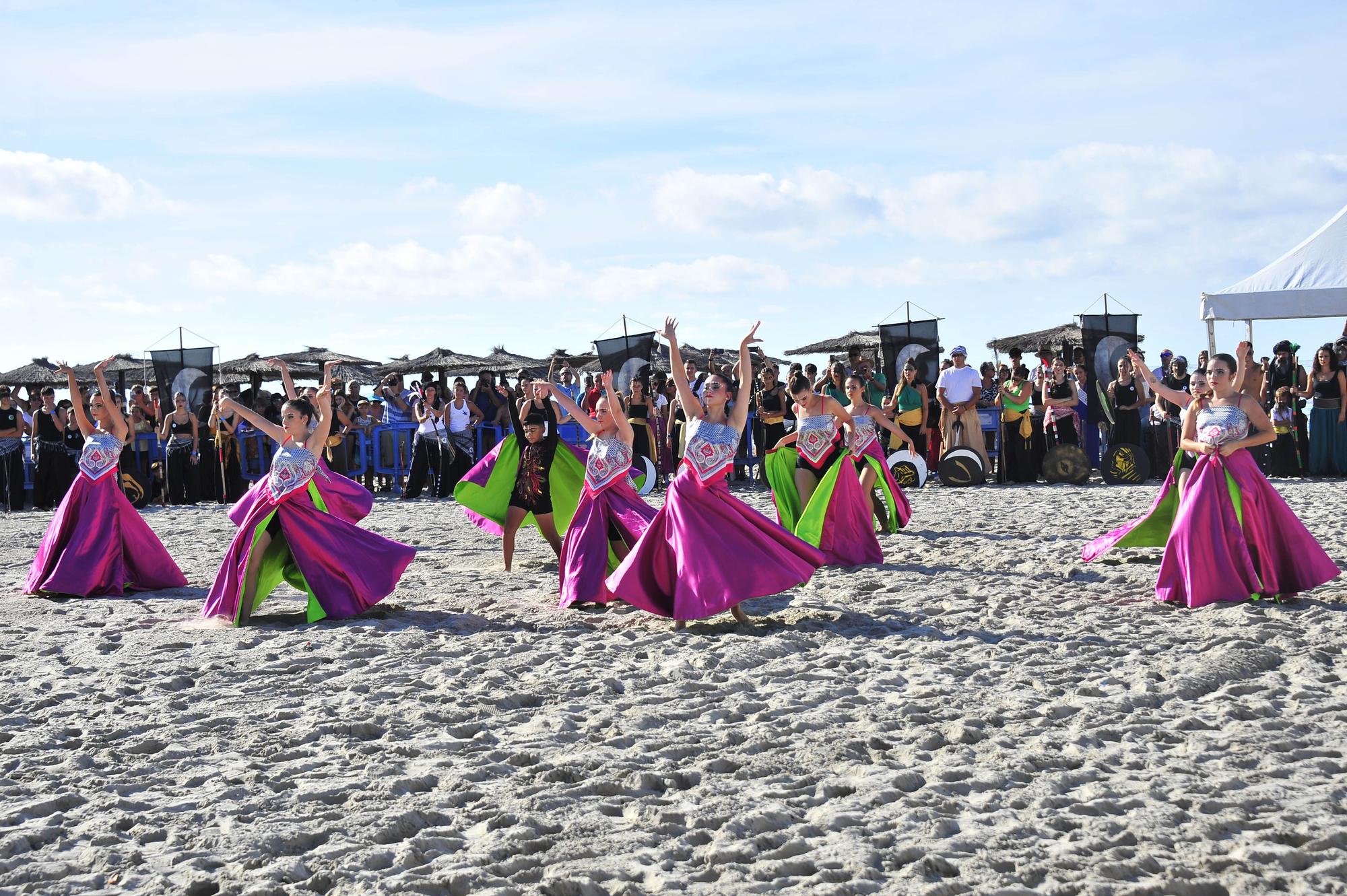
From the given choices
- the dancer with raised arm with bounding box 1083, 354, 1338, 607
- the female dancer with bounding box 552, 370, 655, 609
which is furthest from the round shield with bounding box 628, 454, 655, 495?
the dancer with raised arm with bounding box 1083, 354, 1338, 607

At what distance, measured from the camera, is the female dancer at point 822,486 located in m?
9.96

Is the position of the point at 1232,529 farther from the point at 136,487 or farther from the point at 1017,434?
the point at 136,487

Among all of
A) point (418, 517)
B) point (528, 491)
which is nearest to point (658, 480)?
point (418, 517)

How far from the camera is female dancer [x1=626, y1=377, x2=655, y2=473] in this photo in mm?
17062

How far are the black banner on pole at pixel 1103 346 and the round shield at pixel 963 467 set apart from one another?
77.1 inches

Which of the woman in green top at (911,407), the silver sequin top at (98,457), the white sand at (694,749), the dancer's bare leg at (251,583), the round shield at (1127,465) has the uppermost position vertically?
the woman in green top at (911,407)

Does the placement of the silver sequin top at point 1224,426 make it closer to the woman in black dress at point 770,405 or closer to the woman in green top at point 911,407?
the woman in black dress at point 770,405

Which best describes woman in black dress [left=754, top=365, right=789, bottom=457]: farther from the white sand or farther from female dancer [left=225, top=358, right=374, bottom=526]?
the white sand

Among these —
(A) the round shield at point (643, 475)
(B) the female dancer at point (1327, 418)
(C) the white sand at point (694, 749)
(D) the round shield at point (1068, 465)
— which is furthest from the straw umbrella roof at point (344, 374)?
(C) the white sand at point (694, 749)

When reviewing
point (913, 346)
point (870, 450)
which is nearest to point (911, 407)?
point (913, 346)

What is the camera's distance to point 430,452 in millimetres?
18281

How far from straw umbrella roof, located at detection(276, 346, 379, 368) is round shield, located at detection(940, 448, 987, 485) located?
16889 millimetres

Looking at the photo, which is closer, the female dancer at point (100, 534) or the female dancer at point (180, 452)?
the female dancer at point (100, 534)

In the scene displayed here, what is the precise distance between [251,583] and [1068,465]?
472 inches
